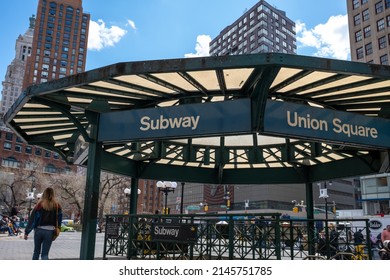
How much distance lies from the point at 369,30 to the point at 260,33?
202ft

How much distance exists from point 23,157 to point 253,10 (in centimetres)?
8447

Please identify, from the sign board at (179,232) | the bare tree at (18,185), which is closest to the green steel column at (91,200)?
the sign board at (179,232)

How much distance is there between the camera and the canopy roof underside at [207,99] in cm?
707

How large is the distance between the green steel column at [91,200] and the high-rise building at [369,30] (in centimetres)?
5966

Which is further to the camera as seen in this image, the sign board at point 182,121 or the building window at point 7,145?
the building window at point 7,145

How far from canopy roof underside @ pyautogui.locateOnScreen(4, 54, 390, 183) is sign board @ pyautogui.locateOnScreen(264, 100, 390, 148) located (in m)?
0.28

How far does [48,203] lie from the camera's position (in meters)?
7.64

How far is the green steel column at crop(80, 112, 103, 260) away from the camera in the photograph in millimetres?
8273

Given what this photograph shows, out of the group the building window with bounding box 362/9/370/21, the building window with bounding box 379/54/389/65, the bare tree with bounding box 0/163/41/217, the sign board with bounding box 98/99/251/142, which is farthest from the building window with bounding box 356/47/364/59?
the sign board with bounding box 98/99/251/142

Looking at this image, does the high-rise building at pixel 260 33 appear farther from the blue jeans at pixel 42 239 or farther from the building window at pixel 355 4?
the blue jeans at pixel 42 239

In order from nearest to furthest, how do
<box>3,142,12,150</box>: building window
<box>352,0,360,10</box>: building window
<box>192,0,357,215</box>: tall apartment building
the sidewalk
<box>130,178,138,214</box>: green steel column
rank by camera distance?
the sidewalk → <box>130,178,138,214</box>: green steel column → <box>352,0,360,10</box>: building window → <box>192,0,357,215</box>: tall apartment building → <box>3,142,12,150</box>: building window

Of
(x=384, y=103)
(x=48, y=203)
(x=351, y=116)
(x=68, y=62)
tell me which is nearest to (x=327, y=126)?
(x=351, y=116)

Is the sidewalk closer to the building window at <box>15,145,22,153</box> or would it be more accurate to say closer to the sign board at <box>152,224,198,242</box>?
the sign board at <box>152,224,198,242</box>
